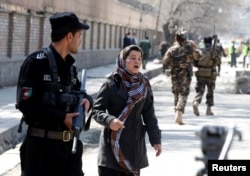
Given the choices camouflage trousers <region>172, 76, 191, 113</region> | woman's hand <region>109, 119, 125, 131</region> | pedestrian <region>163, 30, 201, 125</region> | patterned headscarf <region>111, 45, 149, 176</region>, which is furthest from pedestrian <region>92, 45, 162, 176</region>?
camouflage trousers <region>172, 76, 191, 113</region>

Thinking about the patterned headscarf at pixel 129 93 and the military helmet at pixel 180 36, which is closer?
the patterned headscarf at pixel 129 93

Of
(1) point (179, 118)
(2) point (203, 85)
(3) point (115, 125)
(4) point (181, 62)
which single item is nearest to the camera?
(3) point (115, 125)

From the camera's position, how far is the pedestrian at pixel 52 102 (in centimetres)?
494

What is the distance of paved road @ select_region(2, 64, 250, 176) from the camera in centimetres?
993

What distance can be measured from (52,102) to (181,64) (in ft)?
32.7

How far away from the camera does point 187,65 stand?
48.6ft

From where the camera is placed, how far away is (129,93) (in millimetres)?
6266

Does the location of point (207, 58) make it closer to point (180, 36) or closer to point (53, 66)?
point (180, 36)

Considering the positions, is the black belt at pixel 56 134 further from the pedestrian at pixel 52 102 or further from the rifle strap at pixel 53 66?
the rifle strap at pixel 53 66

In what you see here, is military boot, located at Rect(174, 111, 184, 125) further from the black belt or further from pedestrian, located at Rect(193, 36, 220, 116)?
the black belt

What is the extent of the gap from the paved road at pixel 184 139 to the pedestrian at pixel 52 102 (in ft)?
3.02

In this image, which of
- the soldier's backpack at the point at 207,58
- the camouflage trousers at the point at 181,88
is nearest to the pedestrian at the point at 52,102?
the camouflage trousers at the point at 181,88

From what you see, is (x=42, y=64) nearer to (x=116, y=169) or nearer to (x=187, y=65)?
(x=116, y=169)
